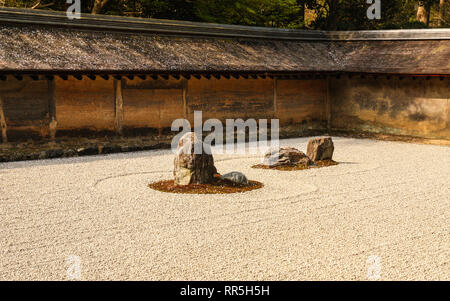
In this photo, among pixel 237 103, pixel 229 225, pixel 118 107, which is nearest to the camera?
pixel 229 225

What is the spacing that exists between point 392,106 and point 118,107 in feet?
28.7

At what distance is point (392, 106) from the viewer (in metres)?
18.2

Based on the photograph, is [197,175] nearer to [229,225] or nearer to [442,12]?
[229,225]

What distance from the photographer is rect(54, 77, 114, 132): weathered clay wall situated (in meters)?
14.4

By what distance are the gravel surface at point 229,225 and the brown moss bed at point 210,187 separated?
29cm

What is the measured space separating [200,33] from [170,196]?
341 inches

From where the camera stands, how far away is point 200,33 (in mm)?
17266

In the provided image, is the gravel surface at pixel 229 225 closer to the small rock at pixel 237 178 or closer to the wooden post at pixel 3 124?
the small rock at pixel 237 178

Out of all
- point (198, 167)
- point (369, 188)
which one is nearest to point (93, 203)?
point (198, 167)

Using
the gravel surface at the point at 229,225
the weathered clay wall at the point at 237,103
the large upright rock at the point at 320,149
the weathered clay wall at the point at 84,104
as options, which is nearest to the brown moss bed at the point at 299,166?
the large upright rock at the point at 320,149

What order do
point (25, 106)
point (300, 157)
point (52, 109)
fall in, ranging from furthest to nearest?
point (52, 109)
point (25, 106)
point (300, 157)

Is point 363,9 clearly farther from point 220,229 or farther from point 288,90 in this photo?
point 220,229

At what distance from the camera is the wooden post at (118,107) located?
600 inches

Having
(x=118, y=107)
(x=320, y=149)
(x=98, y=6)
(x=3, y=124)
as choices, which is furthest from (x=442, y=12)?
(x=3, y=124)
